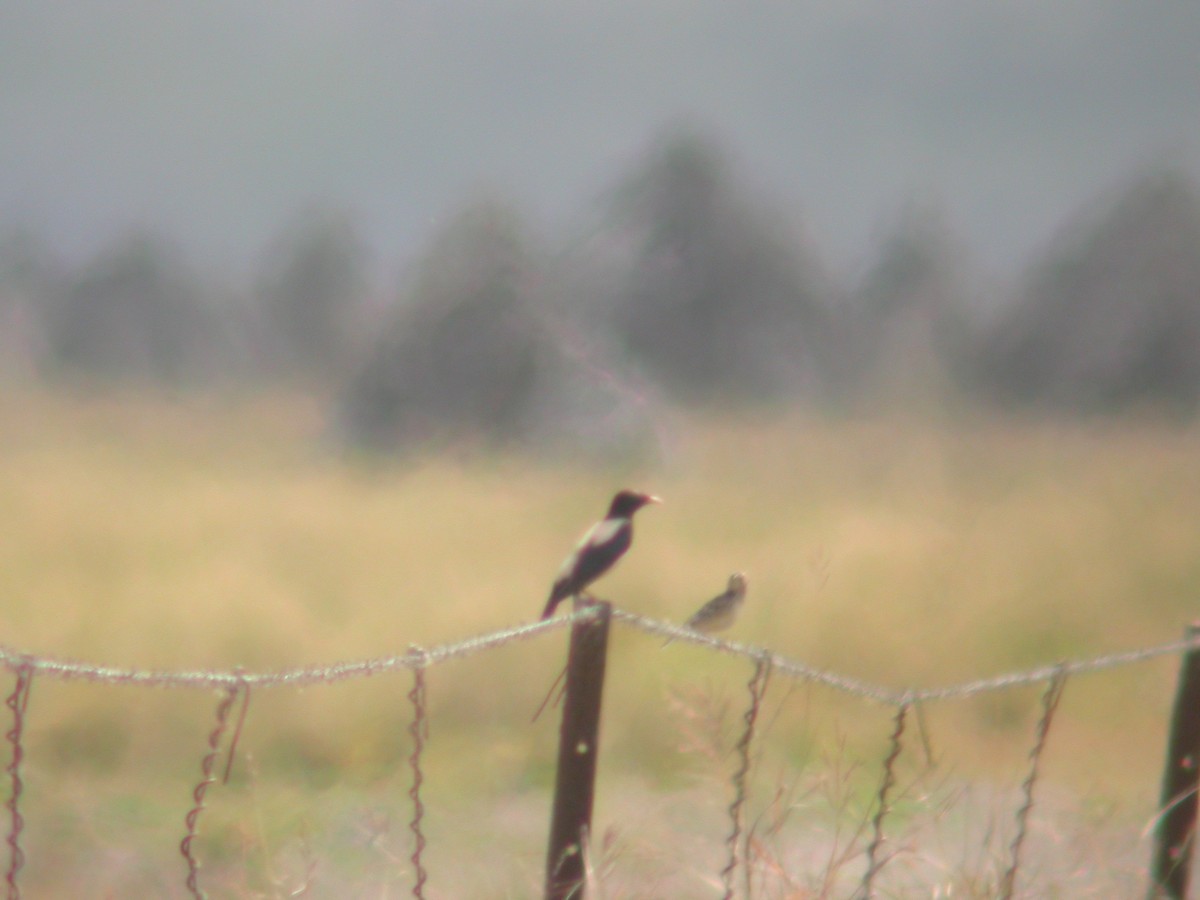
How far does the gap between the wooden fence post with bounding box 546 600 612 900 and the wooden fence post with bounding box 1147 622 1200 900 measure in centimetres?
160

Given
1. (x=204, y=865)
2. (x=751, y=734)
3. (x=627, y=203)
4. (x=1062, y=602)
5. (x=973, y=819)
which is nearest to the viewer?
(x=751, y=734)

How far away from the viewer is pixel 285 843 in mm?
4180

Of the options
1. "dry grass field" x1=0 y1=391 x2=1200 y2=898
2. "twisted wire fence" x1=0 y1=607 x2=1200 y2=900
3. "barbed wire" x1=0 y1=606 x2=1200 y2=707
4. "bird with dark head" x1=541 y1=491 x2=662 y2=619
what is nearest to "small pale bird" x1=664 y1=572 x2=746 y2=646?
"bird with dark head" x1=541 y1=491 x2=662 y2=619

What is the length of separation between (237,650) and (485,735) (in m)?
1.23

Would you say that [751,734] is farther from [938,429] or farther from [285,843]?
[938,429]

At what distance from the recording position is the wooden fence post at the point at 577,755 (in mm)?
2197

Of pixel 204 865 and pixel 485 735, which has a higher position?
pixel 485 735

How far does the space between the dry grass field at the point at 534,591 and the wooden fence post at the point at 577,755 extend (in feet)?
6.74

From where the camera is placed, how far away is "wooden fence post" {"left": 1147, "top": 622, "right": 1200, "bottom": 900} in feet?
9.70

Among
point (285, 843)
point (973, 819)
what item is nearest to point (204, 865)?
point (285, 843)

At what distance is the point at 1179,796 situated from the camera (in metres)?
2.93

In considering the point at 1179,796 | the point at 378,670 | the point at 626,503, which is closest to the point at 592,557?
the point at 626,503

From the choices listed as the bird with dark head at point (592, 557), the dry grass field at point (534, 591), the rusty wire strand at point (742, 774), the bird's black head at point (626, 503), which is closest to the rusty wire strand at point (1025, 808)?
the rusty wire strand at point (742, 774)

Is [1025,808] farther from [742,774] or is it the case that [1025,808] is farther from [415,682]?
[415,682]
